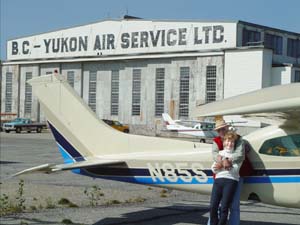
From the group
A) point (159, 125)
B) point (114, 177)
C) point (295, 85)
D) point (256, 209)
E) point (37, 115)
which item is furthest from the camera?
point (37, 115)

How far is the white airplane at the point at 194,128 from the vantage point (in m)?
42.8

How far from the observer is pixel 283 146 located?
7801 millimetres

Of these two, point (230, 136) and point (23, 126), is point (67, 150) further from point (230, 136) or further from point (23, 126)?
point (23, 126)

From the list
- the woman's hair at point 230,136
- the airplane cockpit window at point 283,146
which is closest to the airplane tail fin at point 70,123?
the woman's hair at point 230,136

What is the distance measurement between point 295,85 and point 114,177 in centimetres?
330

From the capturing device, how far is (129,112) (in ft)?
173

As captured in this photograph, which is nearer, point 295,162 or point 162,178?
point 295,162

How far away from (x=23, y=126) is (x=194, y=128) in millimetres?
18158

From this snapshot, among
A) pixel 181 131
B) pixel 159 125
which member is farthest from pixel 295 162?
pixel 159 125

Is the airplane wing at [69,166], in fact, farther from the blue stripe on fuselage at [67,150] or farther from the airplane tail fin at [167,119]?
the airplane tail fin at [167,119]

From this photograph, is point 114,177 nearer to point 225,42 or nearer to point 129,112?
point 225,42

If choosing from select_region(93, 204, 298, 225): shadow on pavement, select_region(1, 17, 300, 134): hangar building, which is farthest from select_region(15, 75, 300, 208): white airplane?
select_region(1, 17, 300, 134): hangar building

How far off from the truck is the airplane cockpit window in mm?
47463

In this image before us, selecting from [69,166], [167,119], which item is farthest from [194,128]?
[69,166]
